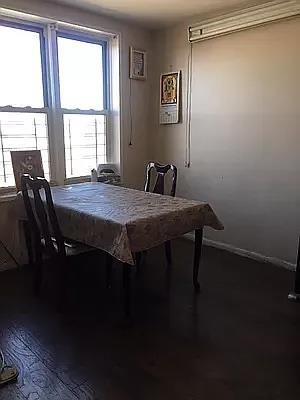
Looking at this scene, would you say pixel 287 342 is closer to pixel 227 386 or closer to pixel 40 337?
pixel 227 386

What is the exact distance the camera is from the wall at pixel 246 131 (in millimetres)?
3131

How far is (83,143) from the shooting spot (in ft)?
12.8

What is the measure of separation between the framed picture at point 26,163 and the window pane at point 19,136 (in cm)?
7

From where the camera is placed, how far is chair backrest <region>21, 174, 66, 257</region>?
2473 mm

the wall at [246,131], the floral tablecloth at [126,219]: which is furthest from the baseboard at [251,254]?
the floral tablecloth at [126,219]

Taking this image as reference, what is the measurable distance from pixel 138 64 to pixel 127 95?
38 cm

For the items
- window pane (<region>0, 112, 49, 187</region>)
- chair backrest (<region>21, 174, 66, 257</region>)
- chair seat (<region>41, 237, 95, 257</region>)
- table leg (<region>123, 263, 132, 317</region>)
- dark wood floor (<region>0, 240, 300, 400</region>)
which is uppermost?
window pane (<region>0, 112, 49, 187</region>)

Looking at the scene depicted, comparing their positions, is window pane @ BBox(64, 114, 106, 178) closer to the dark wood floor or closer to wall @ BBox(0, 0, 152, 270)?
wall @ BBox(0, 0, 152, 270)

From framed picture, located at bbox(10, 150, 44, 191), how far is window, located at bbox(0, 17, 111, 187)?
0.25ft

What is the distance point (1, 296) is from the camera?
2.78 metres

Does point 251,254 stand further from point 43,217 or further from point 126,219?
point 43,217

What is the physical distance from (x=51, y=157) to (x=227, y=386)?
2.67 metres

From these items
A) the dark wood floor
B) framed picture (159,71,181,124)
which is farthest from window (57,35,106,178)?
the dark wood floor

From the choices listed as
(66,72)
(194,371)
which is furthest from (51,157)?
(194,371)
